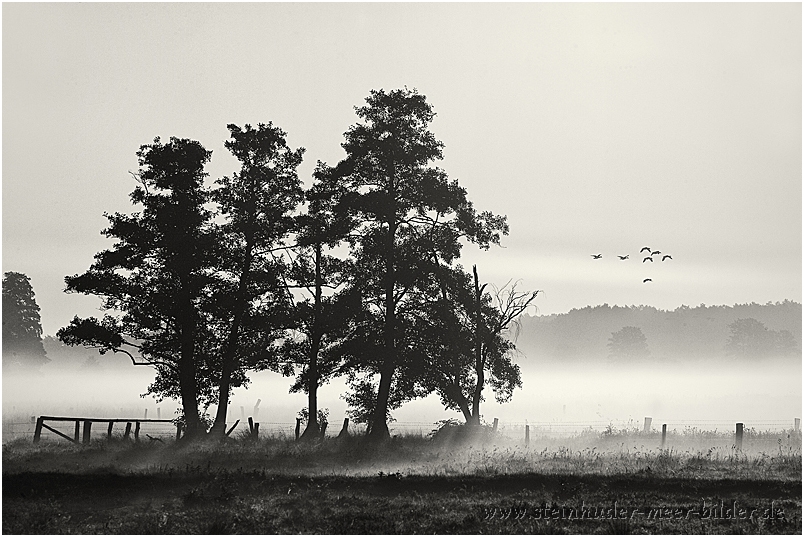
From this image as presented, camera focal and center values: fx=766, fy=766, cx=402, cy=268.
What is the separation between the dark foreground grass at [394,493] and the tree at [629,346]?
109m

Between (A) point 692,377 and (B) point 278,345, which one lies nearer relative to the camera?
(B) point 278,345

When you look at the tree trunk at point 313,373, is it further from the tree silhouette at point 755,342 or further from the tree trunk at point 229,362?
the tree silhouette at point 755,342

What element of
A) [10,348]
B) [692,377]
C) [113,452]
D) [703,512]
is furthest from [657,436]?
[692,377]

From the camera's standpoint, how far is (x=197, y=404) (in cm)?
3538

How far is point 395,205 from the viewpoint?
1389 inches

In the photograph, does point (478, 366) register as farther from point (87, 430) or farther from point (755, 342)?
point (755, 342)

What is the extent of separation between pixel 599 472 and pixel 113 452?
1927 centimetres

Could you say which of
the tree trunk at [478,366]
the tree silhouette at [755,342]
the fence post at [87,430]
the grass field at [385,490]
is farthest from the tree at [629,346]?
the fence post at [87,430]

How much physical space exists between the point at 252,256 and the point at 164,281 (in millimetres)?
4204

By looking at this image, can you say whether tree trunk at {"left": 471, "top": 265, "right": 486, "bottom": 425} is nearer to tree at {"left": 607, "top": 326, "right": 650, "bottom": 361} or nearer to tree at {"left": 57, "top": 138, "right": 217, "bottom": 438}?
tree at {"left": 57, "top": 138, "right": 217, "bottom": 438}

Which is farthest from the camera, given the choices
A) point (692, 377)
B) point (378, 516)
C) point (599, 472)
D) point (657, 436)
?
point (692, 377)

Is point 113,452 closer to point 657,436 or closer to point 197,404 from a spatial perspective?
point 197,404

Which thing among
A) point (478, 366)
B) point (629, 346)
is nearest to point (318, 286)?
point (478, 366)

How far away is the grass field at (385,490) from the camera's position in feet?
64.5
